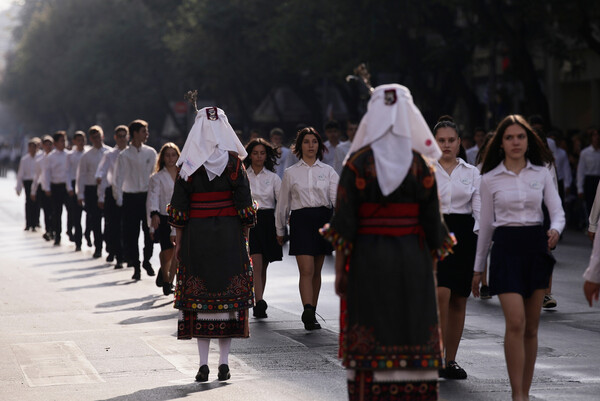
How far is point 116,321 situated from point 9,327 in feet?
3.37

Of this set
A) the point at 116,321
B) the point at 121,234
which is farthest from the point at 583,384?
the point at 121,234

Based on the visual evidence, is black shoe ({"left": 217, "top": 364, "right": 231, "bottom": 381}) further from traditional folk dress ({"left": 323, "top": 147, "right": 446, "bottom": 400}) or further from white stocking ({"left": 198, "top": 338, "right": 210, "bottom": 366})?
traditional folk dress ({"left": 323, "top": 147, "right": 446, "bottom": 400})

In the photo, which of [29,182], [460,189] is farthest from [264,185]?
[29,182]

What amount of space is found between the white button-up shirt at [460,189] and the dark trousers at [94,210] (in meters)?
12.0

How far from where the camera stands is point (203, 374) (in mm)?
8672

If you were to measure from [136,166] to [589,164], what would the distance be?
8.72 meters

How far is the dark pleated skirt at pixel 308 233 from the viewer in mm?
11680

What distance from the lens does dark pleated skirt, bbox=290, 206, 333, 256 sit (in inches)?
460

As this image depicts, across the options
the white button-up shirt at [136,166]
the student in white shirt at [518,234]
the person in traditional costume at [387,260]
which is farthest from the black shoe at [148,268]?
the person in traditional costume at [387,260]

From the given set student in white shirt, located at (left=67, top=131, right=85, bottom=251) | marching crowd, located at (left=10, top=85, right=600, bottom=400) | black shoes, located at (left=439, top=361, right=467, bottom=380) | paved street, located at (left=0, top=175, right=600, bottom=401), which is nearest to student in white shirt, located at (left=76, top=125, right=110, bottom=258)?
student in white shirt, located at (left=67, top=131, right=85, bottom=251)

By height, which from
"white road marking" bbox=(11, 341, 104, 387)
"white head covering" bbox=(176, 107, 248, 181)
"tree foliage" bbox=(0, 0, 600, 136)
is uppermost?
"tree foliage" bbox=(0, 0, 600, 136)

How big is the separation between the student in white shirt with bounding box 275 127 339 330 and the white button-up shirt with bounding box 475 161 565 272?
4.21 metres

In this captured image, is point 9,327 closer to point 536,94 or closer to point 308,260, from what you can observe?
point 308,260

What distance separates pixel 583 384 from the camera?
27.3ft
